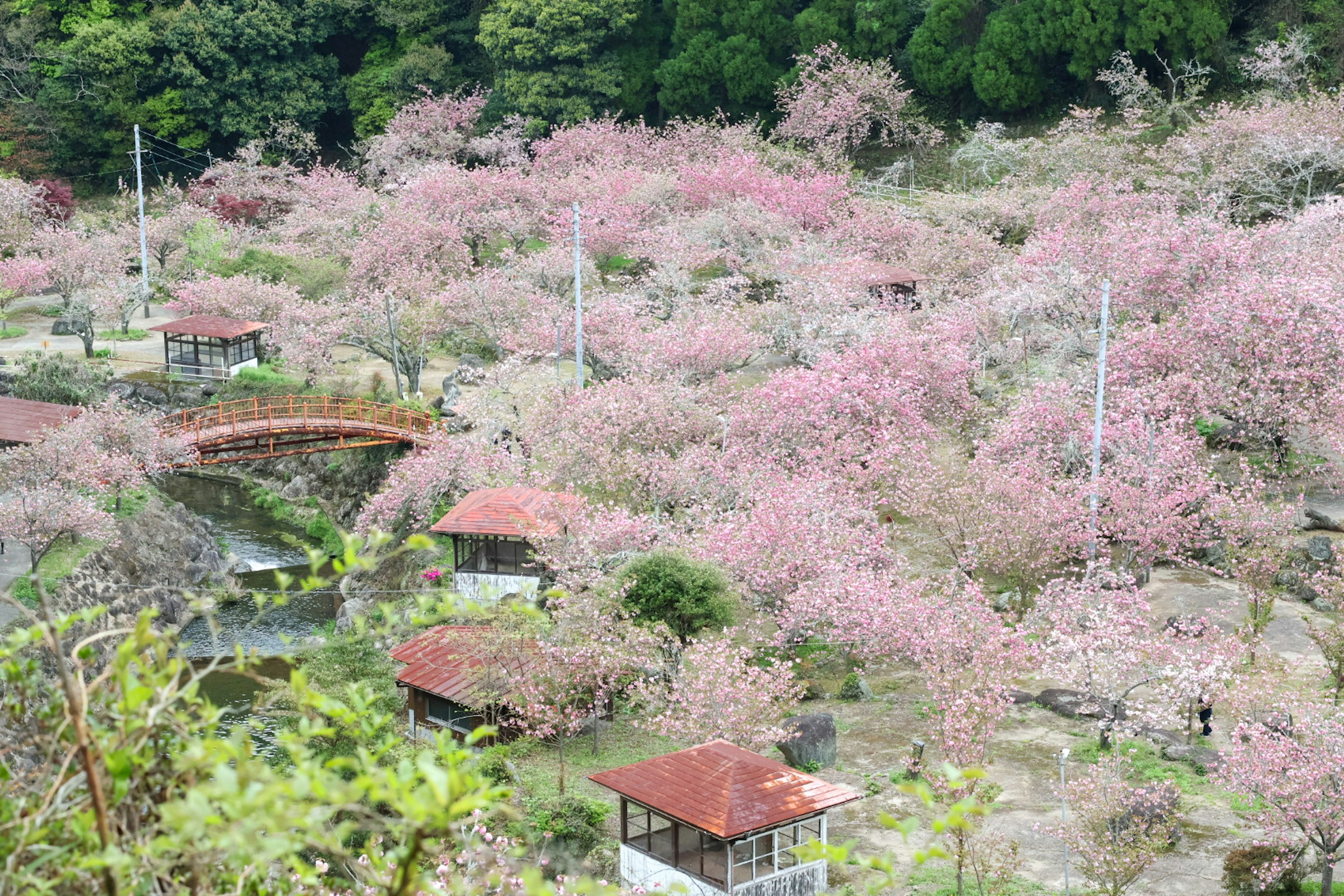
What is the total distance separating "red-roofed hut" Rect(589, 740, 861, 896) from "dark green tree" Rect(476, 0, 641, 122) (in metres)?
49.3

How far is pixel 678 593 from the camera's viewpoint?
2602 cm

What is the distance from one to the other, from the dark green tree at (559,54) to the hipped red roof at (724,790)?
161 ft

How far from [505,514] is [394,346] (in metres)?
15.3

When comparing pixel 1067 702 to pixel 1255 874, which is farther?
pixel 1067 702

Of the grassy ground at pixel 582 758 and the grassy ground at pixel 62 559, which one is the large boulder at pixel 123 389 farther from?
the grassy ground at pixel 582 758

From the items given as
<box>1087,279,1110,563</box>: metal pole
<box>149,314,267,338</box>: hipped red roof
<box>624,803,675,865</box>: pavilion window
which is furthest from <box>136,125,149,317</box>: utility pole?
<box>624,803,675,865</box>: pavilion window

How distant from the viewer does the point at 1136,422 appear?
30.5 meters

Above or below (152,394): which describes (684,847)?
below

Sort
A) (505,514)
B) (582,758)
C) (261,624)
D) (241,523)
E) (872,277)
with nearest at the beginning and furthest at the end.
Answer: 1. (582,758)
2. (505,514)
3. (261,624)
4. (241,523)
5. (872,277)

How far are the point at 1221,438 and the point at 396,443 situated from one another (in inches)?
904

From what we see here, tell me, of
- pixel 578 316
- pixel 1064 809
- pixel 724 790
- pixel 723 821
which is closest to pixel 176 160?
pixel 578 316

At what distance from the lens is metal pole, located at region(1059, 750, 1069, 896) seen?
19203 mm

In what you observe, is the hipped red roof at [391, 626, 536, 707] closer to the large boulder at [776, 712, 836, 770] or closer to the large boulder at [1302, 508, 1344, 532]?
Result: the large boulder at [776, 712, 836, 770]

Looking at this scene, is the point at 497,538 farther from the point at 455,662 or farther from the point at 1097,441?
the point at 1097,441
